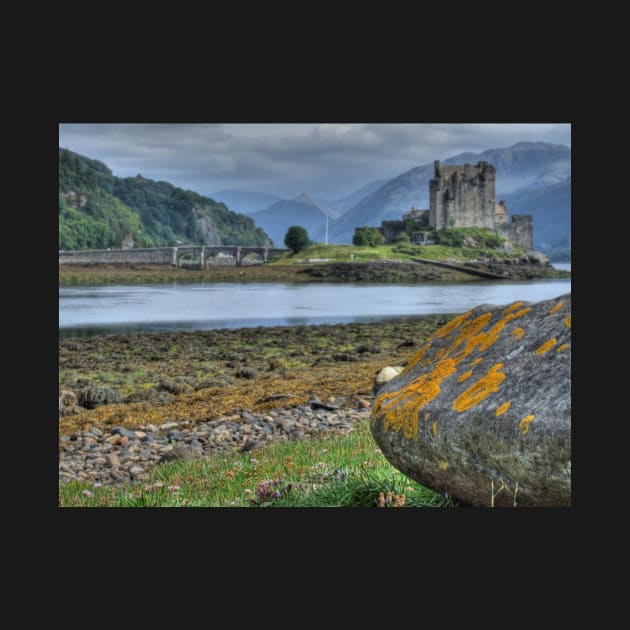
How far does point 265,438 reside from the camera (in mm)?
11250

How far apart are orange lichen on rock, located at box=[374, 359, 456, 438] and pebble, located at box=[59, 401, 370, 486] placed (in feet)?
14.0

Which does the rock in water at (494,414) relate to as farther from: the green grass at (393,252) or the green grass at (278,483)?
the green grass at (393,252)

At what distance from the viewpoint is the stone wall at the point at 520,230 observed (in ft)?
63.6

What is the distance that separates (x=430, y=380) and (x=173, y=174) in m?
11.2

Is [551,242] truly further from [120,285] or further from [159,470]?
[120,285]

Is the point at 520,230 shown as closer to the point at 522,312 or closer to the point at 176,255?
the point at 176,255

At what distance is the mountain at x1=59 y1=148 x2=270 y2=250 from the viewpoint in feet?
73.7

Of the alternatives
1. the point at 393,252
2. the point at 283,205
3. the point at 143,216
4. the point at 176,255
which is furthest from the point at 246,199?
the point at 143,216

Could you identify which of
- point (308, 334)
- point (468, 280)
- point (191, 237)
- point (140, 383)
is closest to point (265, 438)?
point (140, 383)

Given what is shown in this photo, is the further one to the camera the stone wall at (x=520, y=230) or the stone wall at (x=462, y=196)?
the stone wall at (x=462, y=196)

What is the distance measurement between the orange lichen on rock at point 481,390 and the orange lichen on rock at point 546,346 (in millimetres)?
305

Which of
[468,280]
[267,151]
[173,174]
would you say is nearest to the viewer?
[267,151]

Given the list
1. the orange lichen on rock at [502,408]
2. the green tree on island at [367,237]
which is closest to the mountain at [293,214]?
the green tree on island at [367,237]

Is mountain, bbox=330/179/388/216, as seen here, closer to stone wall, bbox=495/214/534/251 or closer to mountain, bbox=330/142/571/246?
mountain, bbox=330/142/571/246
